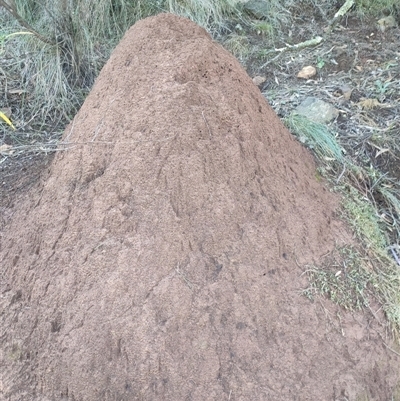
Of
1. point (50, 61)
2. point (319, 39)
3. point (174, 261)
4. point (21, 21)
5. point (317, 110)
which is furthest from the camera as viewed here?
point (319, 39)

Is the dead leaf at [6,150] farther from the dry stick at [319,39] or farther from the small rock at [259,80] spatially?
the dry stick at [319,39]

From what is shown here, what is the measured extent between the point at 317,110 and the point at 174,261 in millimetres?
1964

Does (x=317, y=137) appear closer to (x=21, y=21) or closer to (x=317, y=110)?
(x=317, y=110)

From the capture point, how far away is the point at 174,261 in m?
1.93

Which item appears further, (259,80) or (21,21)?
(259,80)

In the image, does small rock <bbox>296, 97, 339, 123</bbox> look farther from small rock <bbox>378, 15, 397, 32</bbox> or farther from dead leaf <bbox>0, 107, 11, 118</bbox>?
dead leaf <bbox>0, 107, 11, 118</bbox>

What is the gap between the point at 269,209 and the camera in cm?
212

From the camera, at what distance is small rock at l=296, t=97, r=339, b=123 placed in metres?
3.44

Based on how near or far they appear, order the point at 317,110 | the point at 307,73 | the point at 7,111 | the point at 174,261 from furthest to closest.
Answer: the point at 307,73, the point at 7,111, the point at 317,110, the point at 174,261

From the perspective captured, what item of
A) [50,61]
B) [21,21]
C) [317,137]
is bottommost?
[317,137]

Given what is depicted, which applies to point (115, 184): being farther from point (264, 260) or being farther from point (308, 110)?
point (308, 110)

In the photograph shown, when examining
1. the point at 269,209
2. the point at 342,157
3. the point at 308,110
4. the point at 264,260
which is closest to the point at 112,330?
the point at 264,260

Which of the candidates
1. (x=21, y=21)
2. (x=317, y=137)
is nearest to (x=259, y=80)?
(x=317, y=137)

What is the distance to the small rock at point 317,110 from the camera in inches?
135
